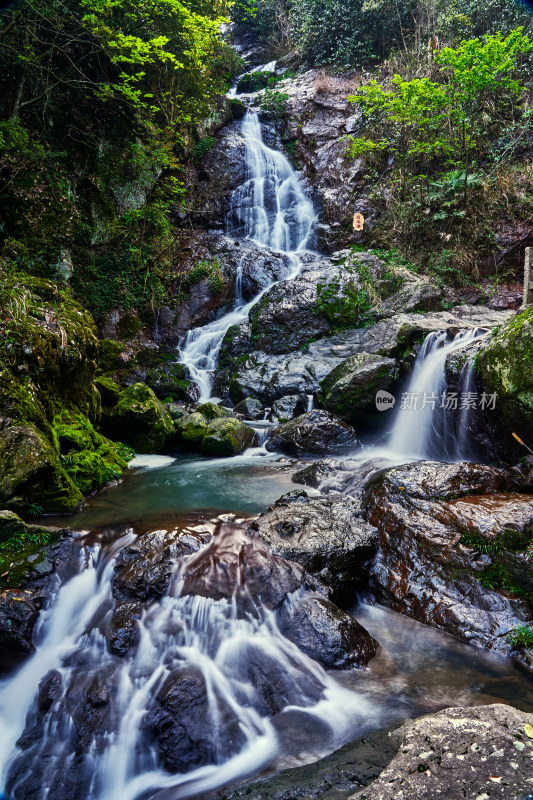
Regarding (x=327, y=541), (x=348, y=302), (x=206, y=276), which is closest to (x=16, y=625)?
(x=327, y=541)

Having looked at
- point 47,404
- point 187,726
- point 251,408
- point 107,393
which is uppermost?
point 47,404

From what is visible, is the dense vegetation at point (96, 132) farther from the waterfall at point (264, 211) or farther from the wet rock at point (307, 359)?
the wet rock at point (307, 359)

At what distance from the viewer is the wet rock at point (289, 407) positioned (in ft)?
29.5

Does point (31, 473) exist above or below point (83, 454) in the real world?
above

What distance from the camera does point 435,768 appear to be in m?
1.61

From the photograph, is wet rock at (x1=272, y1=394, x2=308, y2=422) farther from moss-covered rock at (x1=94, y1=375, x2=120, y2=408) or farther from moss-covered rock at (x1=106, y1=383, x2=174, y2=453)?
moss-covered rock at (x1=94, y1=375, x2=120, y2=408)

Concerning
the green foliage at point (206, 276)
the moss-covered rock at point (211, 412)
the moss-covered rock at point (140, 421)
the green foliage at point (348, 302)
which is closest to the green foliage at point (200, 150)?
the green foliage at point (206, 276)

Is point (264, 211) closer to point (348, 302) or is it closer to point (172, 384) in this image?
point (348, 302)

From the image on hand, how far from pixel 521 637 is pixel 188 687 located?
101 inches

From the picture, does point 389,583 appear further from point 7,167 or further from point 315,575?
point 7,167

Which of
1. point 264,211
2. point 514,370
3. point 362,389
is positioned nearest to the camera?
point 514,370

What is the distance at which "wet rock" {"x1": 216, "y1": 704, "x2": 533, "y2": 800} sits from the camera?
1502 millimetres

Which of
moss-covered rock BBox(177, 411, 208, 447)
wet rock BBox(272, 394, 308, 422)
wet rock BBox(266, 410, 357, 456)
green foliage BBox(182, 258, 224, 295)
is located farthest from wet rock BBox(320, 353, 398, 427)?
green foliage BBox(182, 258, 224, 295)

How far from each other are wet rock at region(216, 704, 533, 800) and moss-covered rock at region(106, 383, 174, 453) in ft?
19.8
